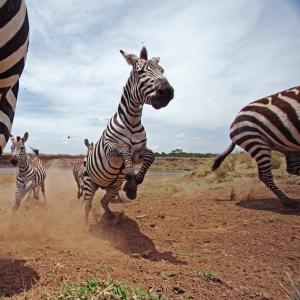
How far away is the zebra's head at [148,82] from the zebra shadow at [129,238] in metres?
2.05

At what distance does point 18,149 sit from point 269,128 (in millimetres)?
7286

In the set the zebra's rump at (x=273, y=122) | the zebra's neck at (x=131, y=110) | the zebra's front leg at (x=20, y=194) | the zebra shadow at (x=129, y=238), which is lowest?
the zebra shadow at (x=129, y=238)

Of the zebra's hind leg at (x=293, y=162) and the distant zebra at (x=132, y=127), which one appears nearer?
the distant zebra at (x=132, y=127)

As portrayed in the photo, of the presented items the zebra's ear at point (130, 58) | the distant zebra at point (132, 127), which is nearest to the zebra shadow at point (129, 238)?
the distant zebra at point (132, 127)

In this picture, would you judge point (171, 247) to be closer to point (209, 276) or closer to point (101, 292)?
point (209, 276)

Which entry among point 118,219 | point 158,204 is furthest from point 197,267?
point 158,204

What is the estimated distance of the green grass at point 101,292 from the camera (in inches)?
101

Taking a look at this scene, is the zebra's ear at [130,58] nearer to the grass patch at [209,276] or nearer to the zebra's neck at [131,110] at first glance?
the zebra's neck at [131,110]

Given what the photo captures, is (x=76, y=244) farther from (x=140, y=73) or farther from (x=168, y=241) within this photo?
(x=140, y=73)

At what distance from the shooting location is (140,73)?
228 inches

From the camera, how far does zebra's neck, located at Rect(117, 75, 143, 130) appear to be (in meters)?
6.02

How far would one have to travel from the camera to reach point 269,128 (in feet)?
27.2

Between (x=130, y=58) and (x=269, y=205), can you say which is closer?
(x=130, y=58)

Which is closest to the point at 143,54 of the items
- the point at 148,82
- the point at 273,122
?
the point at 148,82
